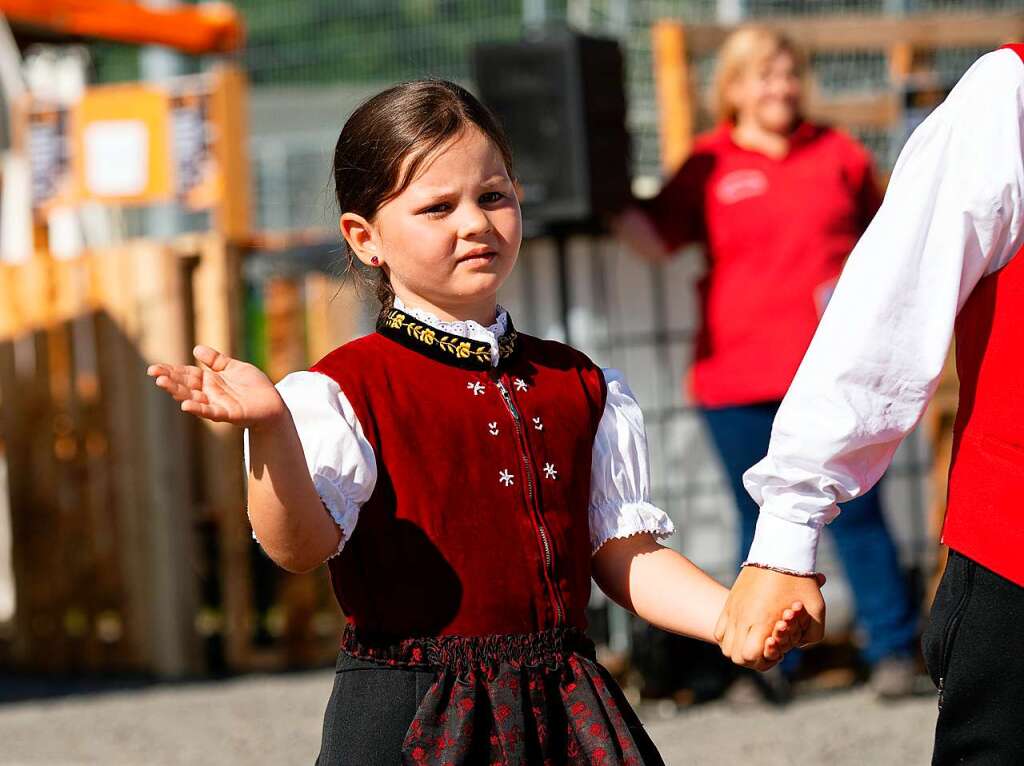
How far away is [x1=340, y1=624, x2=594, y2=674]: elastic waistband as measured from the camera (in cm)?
241

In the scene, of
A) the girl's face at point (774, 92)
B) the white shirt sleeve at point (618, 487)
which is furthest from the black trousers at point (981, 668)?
the girl's face at point (774, 92)

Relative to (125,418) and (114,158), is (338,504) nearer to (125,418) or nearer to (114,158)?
(125,418)

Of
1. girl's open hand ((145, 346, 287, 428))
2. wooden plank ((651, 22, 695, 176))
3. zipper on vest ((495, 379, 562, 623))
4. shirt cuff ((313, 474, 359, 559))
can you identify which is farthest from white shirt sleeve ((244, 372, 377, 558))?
wooden plank ((651, 22, 695, 176))

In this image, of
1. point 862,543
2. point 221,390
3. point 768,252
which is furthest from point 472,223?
point 862,543

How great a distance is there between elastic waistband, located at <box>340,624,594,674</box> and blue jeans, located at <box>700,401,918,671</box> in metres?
2.99

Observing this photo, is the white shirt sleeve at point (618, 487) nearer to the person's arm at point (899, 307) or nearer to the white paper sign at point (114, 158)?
the person's arm at point (899, 307)

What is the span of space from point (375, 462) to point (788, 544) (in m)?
0.58

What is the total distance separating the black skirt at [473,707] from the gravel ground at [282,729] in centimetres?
265

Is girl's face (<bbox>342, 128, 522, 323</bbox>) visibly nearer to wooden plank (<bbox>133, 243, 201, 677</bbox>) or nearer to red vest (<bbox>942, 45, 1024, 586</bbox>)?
red vest (<bbox>942, 45, 1024, 586</bbox>)

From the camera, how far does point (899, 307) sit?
2273 mm

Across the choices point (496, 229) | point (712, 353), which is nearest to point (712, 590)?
point (496, 229)

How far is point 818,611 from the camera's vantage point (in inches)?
93.5

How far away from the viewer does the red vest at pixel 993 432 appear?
2242 millimetres

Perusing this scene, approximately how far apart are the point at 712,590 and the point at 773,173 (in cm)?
307
